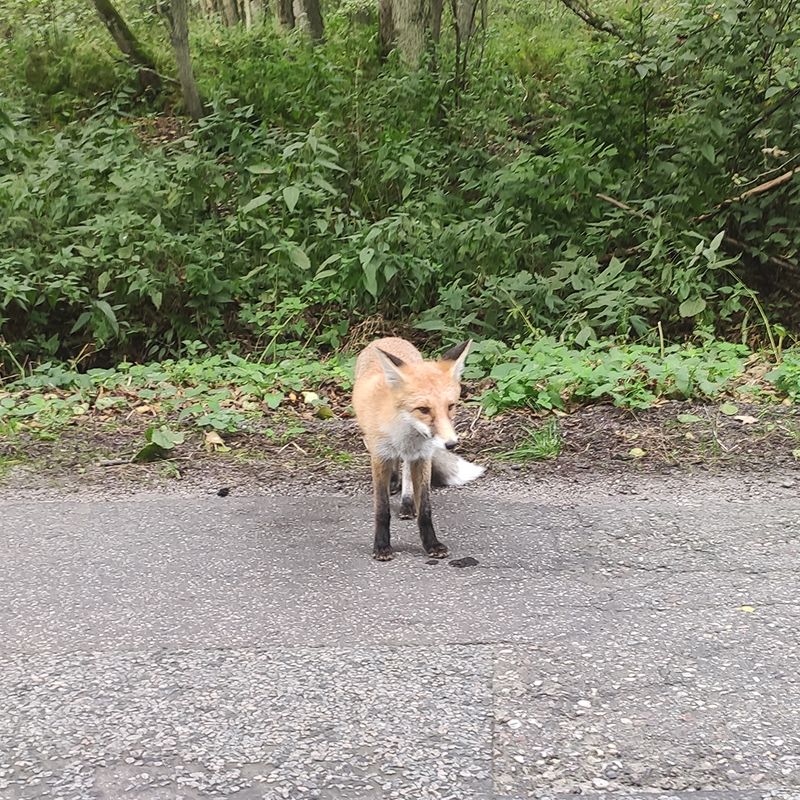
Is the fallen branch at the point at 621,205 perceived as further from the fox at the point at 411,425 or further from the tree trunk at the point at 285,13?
the tree trunk at the point at 285,13

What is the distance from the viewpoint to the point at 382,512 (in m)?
3.98

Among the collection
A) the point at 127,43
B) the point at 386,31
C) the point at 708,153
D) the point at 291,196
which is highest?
the point at 386,31

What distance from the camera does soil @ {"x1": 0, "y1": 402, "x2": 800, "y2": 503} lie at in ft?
15.3

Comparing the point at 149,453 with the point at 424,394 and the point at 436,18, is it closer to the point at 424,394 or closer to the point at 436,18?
the point at 424,394

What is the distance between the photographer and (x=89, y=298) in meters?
7.76

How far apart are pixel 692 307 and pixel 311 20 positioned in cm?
923

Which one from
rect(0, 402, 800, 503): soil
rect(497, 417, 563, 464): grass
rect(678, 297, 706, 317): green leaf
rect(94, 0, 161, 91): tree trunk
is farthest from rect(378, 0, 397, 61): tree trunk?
rect(497, 417, 563, 464): grass

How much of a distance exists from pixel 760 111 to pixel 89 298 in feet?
23.2

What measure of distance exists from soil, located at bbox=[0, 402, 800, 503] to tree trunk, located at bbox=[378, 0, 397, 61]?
734 centimetres

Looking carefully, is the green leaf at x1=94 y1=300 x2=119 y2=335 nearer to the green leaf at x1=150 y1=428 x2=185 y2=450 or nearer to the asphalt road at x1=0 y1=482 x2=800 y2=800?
the green leaf at x1=150 y1=428 x2=185 y2=450

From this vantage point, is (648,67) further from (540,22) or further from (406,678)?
(540,22)

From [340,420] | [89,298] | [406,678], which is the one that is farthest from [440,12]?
[406,678]

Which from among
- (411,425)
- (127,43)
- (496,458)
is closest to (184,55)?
(127,43)

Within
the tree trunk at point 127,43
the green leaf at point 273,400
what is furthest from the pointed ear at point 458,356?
the tree trunk at point 127,43
